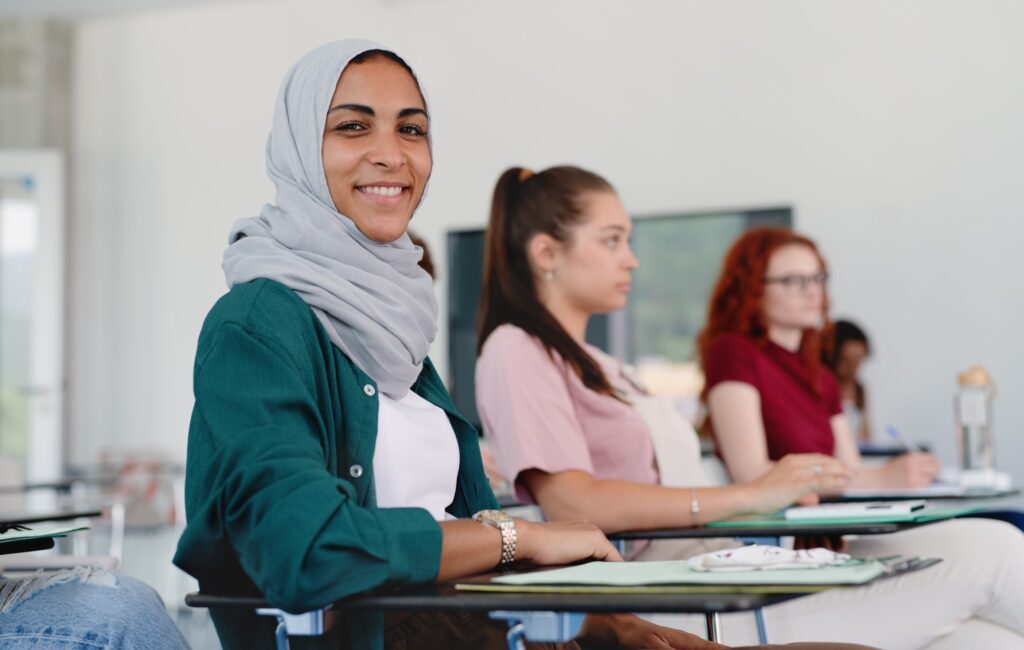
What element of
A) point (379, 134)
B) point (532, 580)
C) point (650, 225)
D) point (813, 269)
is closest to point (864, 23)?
point (650, 225)

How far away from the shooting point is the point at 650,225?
20.4 feet

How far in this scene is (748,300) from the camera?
3184 mm

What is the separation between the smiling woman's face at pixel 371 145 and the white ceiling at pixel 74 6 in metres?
6.16

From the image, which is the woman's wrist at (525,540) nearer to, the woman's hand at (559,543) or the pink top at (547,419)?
the woman's hand at (559,543)

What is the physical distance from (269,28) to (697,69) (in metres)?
2.52

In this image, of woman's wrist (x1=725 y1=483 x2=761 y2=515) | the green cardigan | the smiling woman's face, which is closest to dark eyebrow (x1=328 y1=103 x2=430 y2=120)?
the smiling woman's face

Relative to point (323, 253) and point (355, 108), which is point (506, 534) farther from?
point (355, 108)

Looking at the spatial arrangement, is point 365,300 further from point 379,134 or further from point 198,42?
point 198,42

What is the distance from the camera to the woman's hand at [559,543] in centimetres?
125

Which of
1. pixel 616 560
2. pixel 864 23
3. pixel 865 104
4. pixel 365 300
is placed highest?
pixel 864 23

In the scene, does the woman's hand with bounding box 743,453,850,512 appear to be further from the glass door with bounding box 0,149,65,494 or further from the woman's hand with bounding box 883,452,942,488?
the glass door with bounding box 0,149,65,494

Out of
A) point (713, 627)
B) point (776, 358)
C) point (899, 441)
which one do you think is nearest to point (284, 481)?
point (713, 627)

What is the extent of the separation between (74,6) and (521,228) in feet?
18.9

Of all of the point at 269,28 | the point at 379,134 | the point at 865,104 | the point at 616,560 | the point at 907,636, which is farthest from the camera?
the point at 269,28
